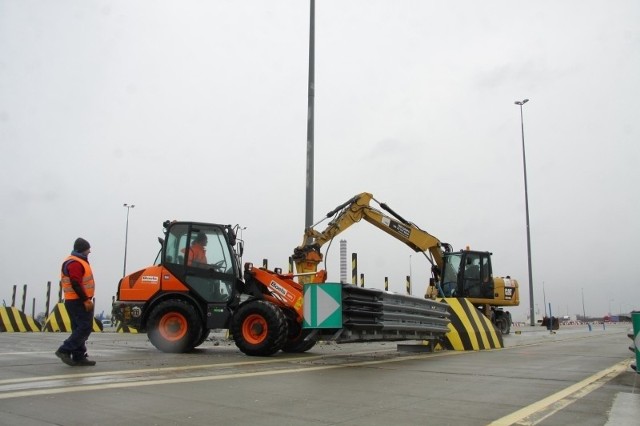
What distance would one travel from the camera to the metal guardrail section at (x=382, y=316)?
9859mm

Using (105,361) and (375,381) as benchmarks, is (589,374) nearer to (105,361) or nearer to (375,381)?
(375,381)

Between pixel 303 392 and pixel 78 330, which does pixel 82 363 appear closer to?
pixel 78 330

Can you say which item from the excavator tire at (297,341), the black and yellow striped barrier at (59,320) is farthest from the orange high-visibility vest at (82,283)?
the black and yellow striped barrier at (59,320)

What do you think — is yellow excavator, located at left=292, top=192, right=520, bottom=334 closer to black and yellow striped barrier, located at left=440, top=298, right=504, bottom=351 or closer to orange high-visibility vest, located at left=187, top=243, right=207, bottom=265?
black and yellow striped barrier, located at left=440, top=298, right=504, bottom=351

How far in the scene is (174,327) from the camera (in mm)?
11055

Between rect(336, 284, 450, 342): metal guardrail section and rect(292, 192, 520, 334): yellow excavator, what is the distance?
543cm

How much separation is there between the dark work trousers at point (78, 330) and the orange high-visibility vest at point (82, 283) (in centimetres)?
10

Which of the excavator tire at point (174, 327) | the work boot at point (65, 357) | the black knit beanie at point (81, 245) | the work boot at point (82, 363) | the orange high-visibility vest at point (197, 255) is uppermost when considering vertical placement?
the orange high-visibility vest at point (197, 255)

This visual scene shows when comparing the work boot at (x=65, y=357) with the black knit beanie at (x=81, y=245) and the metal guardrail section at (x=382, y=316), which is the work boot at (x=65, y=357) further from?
the metal guardrail section at (x=382, y=316)

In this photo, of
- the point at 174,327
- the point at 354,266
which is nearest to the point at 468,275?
the point at 354,266

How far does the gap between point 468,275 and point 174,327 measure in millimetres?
15774

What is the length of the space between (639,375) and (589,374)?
0.83 m

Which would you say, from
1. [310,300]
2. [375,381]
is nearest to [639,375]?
[375,381]

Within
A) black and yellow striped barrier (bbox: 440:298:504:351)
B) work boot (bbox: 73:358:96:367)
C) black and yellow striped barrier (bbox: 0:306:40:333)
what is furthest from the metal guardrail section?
black and yellow striped barrier (bbox: 0:306:40:333)
